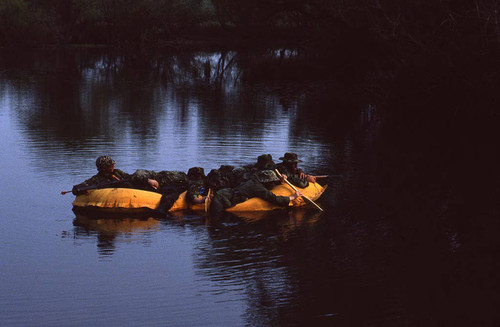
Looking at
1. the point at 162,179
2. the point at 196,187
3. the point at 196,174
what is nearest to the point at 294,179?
the point at 196,174

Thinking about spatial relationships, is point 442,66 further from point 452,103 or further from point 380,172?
point 380,172

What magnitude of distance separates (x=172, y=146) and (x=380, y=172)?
506 cm

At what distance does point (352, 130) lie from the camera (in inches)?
984

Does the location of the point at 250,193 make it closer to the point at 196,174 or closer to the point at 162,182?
the point at 196,174

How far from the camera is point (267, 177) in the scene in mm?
14570

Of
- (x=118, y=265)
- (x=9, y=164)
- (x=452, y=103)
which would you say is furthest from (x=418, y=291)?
(x=452, y=103)

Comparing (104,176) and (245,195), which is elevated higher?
(104,176)

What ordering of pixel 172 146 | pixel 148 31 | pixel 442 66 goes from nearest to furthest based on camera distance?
1. pixel 172 146
2. pixel 442 66
3. pixel 148 31

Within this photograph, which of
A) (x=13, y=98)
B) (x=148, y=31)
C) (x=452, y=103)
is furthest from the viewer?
(x=148, y=31)

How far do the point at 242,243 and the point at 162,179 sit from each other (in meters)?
2.80

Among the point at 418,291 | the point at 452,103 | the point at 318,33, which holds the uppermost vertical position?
the point at 318,33

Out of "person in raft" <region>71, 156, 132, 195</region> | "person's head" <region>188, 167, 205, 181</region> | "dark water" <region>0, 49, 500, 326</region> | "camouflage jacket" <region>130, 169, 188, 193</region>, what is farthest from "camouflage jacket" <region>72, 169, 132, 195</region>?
"person's head" <region>188, 167, 205, 181</region>

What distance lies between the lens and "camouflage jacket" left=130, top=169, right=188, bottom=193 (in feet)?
48.3

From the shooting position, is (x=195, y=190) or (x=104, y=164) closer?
(x=195, y=190)
